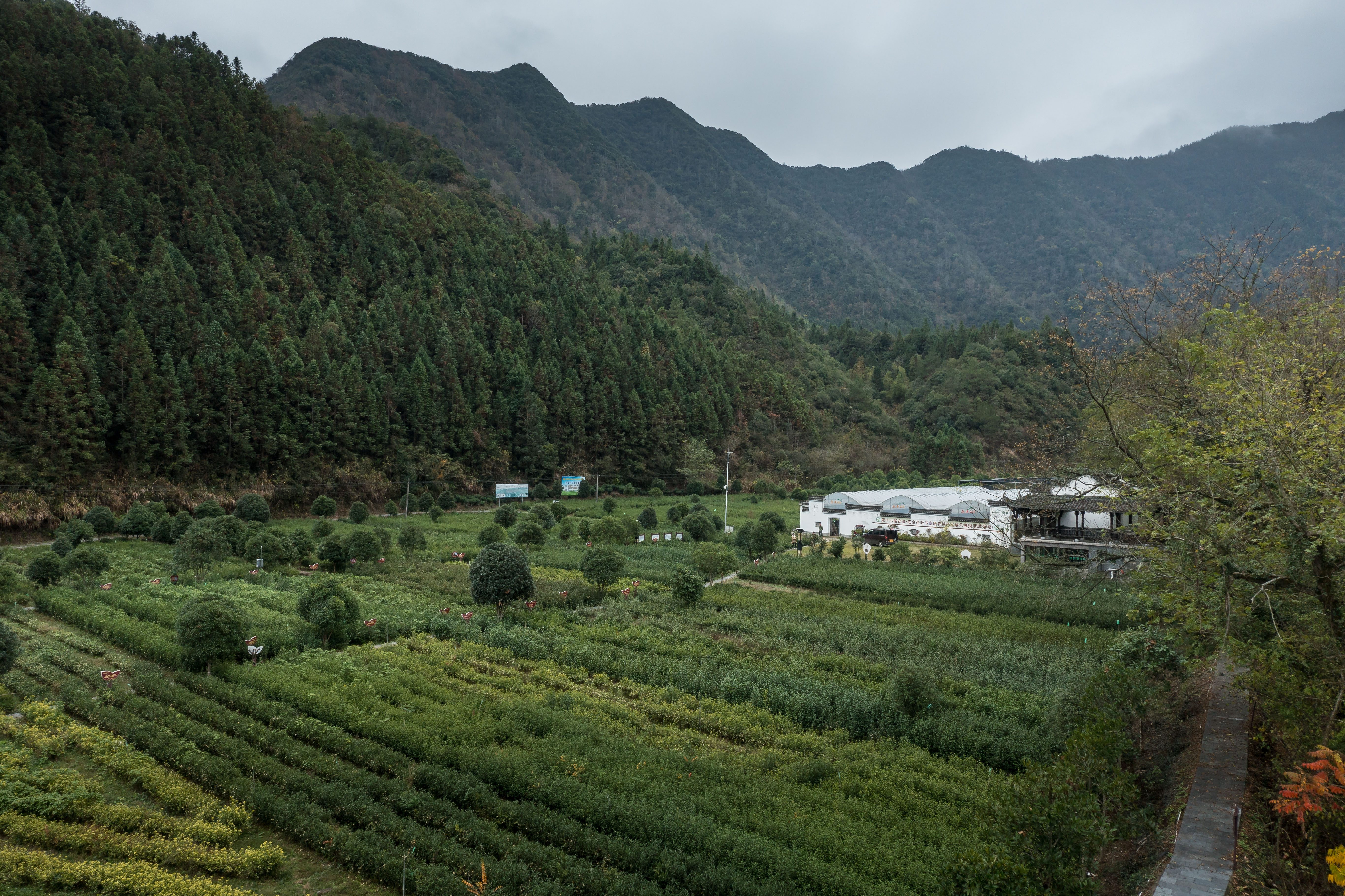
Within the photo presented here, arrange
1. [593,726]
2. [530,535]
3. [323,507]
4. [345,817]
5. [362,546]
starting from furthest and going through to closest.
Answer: [323,507] < [530,535] < [362,546] < [593,726] < [345,817]

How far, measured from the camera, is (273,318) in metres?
54.9

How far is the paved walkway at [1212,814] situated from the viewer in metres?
7.58

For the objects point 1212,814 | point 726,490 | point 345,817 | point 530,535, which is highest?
point 726,490

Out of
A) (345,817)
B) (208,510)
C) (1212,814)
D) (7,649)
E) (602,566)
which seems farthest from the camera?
(208,510)

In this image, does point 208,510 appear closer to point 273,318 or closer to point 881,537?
point 273,318

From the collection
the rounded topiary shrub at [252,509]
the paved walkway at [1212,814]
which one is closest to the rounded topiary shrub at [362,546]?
the rounded topiary shrub at [252,509]

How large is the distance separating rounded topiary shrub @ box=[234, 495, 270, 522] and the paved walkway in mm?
40273

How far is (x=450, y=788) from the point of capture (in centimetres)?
1056

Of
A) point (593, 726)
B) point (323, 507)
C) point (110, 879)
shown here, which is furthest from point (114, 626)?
point (323, 507)

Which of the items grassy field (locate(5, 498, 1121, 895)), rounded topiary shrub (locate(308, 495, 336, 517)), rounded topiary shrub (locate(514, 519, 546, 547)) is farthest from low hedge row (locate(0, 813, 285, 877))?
rounded topiary shrub (locate(308, 495, 336, 517))

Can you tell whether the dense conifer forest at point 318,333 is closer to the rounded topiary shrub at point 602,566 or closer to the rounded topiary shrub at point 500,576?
the rounded topiary shrub at point 500,576

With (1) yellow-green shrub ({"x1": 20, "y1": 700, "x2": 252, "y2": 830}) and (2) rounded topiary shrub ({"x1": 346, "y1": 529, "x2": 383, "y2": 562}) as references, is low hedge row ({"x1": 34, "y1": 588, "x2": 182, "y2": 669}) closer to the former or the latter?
(1) yellow-green shrub ({"x1": 20, "y1": 700, "x2": 252, "y2": 830})

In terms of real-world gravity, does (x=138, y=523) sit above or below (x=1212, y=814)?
above

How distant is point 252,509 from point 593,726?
32475mm
